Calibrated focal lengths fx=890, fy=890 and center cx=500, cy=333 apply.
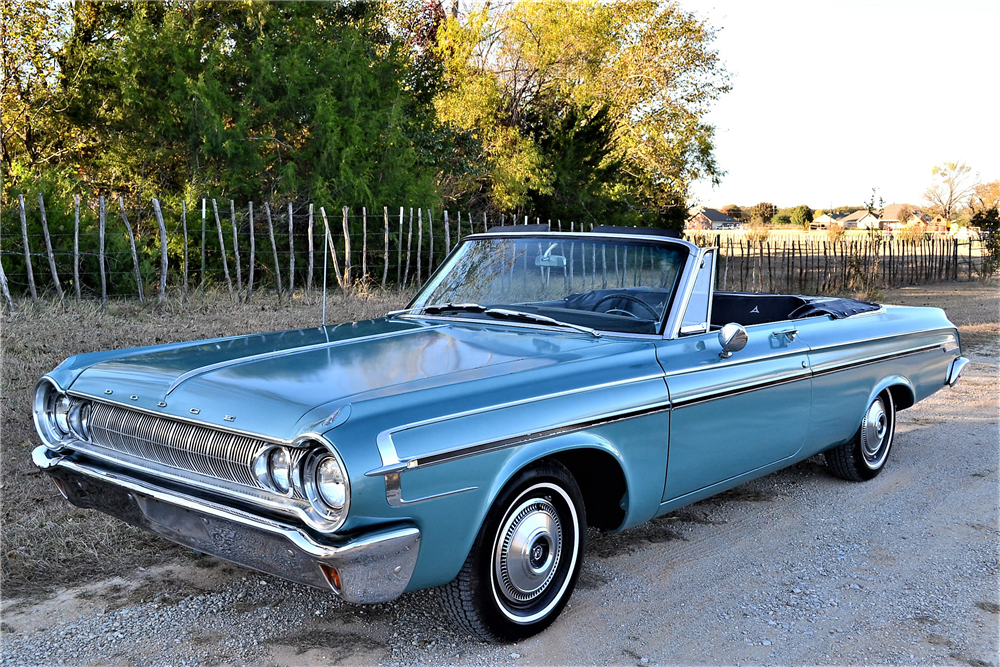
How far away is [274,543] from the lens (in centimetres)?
279

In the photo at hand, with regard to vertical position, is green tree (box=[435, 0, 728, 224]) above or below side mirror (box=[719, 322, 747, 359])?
above

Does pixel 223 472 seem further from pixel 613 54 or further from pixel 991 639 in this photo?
pixel 613 54

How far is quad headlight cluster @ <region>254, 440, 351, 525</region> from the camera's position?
9.03ft

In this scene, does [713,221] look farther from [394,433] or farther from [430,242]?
[394,433]

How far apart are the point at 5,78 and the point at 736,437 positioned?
1880cm

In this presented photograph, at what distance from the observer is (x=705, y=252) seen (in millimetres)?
4363

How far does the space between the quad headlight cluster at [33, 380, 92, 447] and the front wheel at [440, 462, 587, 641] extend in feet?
5.45

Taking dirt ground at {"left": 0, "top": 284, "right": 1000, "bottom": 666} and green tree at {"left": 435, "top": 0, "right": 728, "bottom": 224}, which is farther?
green tree at {"left": 435, "top": 0, "right": 728, "bottom": 224}

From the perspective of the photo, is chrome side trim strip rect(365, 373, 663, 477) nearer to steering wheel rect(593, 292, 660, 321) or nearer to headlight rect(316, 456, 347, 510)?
headlight rect(316, 456, 347, 510)

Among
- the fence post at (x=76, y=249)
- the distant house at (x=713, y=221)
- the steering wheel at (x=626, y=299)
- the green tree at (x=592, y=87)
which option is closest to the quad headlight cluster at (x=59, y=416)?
the steering wheel at (x=626, y=299)

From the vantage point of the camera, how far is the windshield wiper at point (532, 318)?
4078 millimetres

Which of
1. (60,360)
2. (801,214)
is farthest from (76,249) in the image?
(801,214)

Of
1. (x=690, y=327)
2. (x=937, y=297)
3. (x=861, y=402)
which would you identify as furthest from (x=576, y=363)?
(x=937, y=297)

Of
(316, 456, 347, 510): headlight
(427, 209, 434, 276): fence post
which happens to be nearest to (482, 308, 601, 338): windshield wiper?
(316, 456, 347, 510): headlight
